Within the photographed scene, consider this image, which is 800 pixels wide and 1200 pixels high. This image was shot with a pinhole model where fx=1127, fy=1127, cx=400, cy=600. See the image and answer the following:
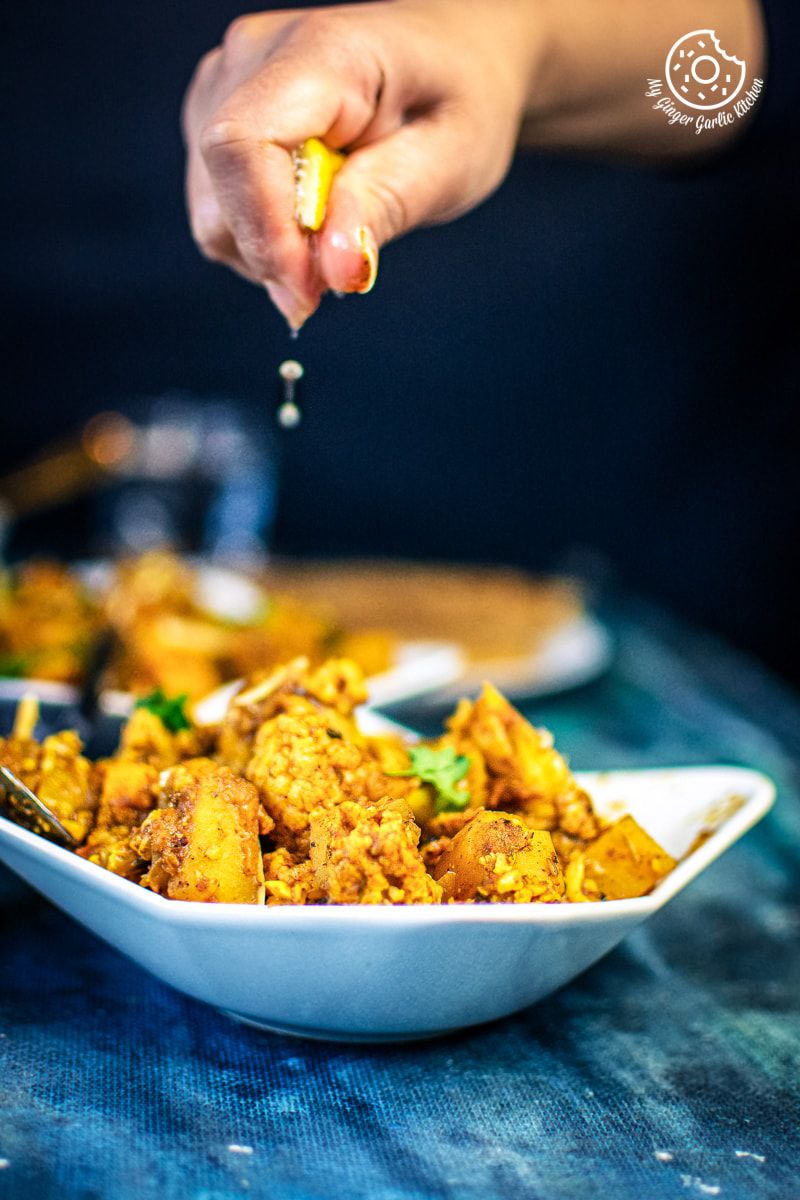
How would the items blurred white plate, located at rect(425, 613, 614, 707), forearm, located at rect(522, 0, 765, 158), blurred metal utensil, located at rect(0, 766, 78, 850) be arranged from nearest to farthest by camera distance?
blurred metal utensil, located at rect(0, 766, 78, 850) < forearm, located at rect(522, 0, 765, 158) < blurred white plate, located at rect(425, 613, 614, 707)

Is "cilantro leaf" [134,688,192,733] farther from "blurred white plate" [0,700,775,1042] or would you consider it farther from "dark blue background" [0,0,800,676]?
"dark blue background" [0,0,800,676]

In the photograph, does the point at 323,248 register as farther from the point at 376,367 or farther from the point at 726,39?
the point at 376,367

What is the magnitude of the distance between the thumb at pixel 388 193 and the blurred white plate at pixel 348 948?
585mm

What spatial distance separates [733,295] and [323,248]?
12.0ft

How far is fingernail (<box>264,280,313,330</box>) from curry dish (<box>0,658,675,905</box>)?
360 millimetres

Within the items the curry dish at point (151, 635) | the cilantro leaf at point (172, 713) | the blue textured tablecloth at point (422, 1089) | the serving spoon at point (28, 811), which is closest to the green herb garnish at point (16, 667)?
the curry dish at point (151, 635)

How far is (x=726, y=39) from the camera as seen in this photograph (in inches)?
63.7

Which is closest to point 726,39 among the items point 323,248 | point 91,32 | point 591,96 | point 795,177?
point 591,96

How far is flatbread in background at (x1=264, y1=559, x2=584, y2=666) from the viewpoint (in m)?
2.20

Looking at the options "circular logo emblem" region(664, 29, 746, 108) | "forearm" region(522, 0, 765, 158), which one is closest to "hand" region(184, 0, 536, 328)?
"forearm" region(522, 0, 765, 158)

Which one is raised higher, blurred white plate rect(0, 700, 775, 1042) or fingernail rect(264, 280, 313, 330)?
fingernail rect(264, 280, 313, 330)

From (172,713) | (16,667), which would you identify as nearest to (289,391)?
(172,713)

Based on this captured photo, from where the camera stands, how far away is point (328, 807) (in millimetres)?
928

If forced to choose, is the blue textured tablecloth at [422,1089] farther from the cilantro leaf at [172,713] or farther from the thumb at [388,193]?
the thumb at [388,193]
